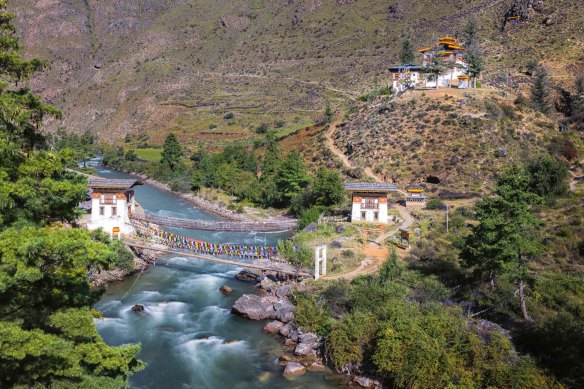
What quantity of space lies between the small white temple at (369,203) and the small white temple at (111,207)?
63.0 feet

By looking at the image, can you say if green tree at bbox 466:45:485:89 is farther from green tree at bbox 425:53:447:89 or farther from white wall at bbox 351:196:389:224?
white wall at bbox 351:196:389:224

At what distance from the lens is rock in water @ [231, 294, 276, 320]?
2881cm

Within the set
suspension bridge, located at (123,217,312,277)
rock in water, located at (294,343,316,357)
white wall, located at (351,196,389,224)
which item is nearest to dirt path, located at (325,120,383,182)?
white wall, located at (351,196,389,224)

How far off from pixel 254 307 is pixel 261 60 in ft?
406

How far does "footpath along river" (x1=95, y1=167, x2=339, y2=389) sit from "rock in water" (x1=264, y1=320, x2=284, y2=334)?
20.3 inches

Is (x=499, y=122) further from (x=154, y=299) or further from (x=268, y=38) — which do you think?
(x=268, y=38)

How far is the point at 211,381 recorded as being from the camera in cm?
2253

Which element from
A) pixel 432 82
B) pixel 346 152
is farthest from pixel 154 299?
pixel 432 82

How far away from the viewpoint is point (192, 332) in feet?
90.3

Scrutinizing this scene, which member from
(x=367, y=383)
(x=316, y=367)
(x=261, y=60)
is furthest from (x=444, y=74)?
(x=261, y=60)

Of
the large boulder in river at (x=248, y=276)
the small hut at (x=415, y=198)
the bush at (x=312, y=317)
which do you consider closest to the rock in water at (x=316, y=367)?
the bush at (x=312, y=317)

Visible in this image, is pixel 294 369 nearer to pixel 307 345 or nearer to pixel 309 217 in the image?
pixel 307 345

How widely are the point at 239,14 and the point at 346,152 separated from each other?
411ft

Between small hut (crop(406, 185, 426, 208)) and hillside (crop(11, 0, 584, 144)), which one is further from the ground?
Answer: hillside (crop(11, 0, 584, 144))
